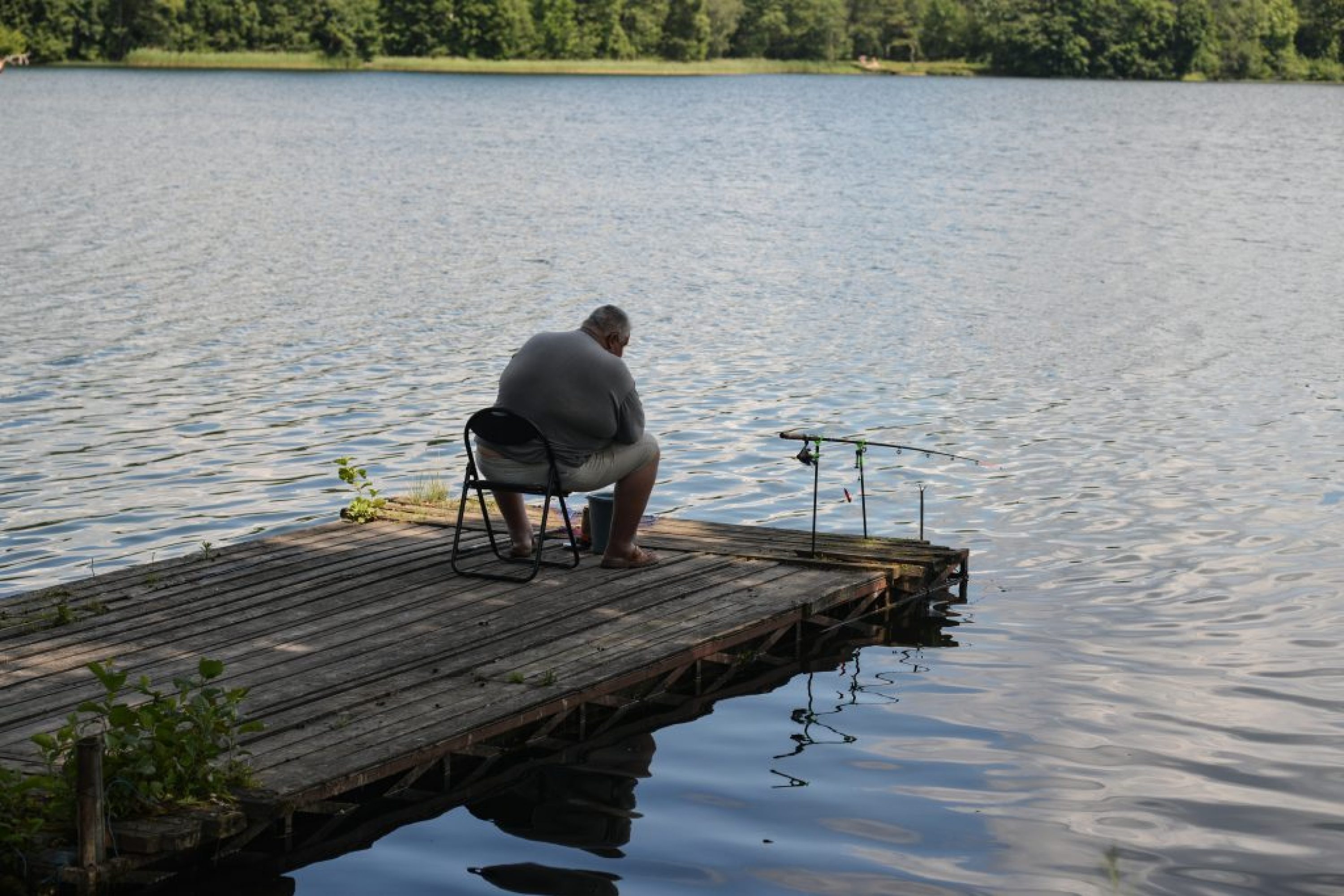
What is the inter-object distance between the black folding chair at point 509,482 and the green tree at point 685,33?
118 m

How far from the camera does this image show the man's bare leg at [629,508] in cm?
885

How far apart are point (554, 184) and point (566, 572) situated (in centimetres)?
3325

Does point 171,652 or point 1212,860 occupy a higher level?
point 171,652

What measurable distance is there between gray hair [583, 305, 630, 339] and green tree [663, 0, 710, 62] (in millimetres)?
118012

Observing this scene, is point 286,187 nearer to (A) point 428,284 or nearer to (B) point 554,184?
(B) point 554,184

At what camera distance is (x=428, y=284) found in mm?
24656

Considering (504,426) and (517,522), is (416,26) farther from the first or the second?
(504,426)

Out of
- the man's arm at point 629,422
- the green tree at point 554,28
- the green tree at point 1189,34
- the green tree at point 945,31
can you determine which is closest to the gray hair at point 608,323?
the man's arm at point 629,422

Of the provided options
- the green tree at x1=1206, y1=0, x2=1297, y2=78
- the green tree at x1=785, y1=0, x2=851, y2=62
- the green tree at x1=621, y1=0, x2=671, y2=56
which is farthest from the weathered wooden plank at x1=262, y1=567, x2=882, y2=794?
the green tree at x1=785, y1=0, x2=851, y2=62

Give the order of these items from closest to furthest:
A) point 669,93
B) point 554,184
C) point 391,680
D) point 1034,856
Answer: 1. point 1034,856
2. point 391,680
3. point 554,184
4. point 669,93

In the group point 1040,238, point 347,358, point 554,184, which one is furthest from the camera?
point 554,184

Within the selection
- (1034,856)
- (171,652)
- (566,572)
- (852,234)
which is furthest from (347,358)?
(852,234)

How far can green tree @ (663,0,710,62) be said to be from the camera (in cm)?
12319

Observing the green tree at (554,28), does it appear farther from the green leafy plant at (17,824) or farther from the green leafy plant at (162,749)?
the green leafy plant at (17,824)
